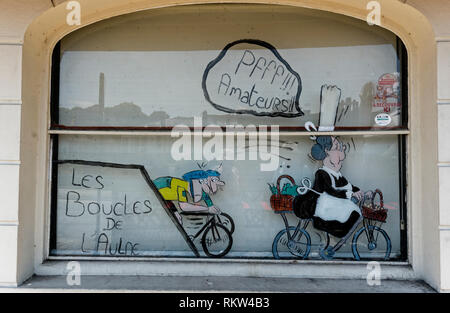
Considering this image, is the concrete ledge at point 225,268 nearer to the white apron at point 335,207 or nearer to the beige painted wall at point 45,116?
the beige painted wall at point 45,116

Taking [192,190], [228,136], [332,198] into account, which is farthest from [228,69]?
[332,198]

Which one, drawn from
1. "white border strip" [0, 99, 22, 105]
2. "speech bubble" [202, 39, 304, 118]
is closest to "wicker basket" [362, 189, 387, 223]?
"speech bubble" [202, 39, 304, 118]

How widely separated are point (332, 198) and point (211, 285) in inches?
71.4

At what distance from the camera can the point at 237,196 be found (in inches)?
168

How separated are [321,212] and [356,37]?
2279mm

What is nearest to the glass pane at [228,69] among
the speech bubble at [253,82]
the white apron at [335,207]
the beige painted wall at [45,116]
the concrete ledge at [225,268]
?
the speech bubble at [253,82]

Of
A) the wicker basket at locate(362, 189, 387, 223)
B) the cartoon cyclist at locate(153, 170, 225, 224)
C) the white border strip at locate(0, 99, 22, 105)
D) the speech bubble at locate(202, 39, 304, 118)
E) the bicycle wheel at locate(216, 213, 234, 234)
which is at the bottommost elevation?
the bicycle wheel at locate(216, 213, 234, 234)

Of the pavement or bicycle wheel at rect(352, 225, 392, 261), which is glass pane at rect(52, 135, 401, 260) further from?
the pavement

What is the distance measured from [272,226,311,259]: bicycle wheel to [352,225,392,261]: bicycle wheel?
59cm

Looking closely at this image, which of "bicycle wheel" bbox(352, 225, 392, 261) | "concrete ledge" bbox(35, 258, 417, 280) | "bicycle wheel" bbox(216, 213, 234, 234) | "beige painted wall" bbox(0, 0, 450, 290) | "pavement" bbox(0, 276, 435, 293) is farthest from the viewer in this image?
"bicycle wheel" bbox(216, 213, 234, 234)

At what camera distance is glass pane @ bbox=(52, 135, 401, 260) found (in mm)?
4172

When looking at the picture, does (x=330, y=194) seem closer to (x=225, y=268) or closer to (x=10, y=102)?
(x=225, y=268)

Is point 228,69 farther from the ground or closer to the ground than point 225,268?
farther from the ground

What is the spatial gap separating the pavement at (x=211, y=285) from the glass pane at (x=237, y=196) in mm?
326
